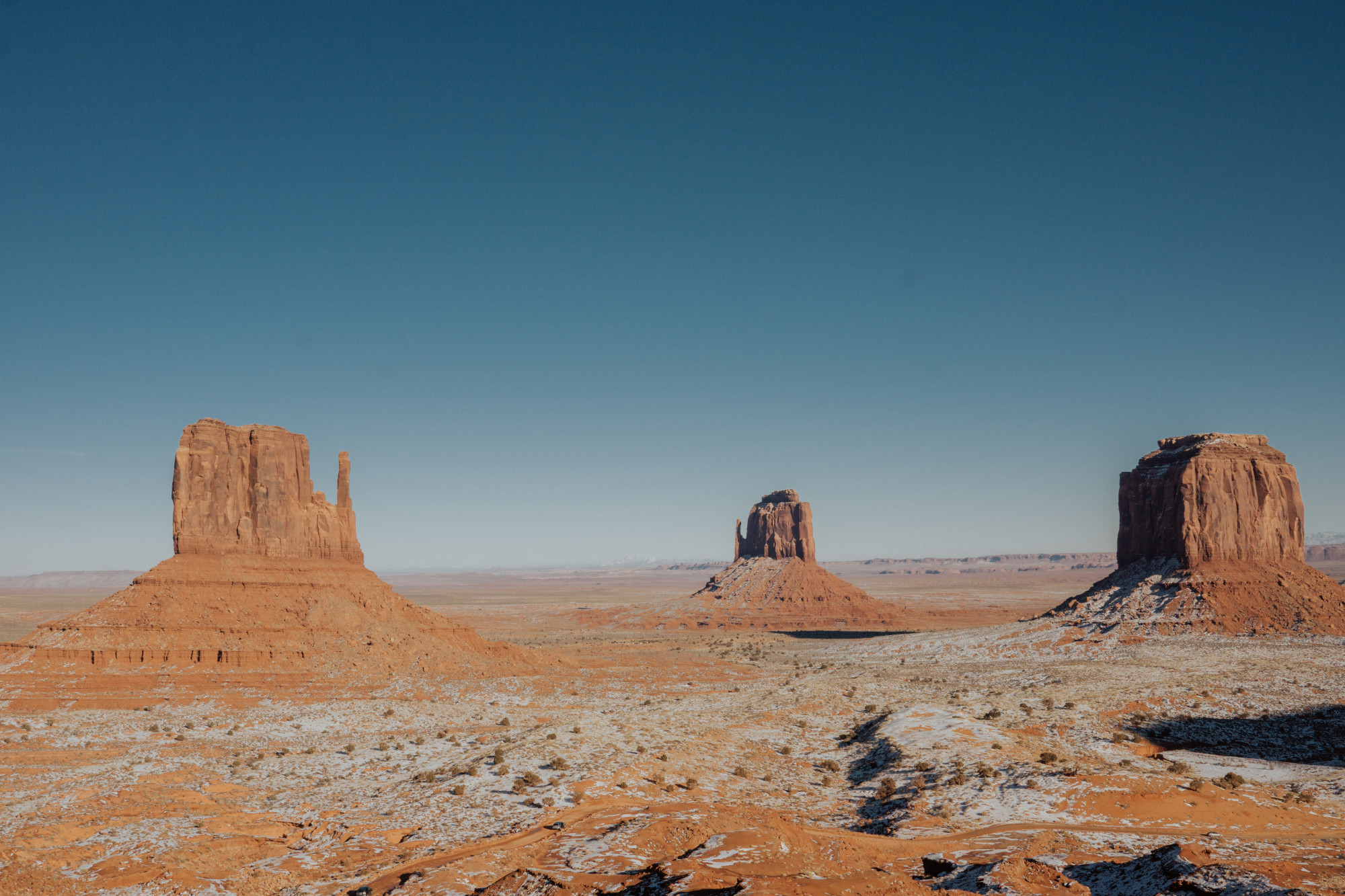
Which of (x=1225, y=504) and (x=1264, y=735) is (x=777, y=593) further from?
(x=1264, y=735)

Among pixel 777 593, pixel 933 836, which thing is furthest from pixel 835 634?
pixel 933 836

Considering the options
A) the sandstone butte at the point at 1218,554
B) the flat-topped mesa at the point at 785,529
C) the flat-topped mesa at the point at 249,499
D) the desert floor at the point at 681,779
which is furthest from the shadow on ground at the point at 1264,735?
the flat-topped mesa at the point at 785,529

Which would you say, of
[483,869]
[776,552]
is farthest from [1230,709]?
[776,552]

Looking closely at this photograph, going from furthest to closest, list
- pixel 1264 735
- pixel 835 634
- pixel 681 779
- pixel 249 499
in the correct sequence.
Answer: pixel 835 634 → pixel 249 499 → pixel 1264 735 → pixel 681 779

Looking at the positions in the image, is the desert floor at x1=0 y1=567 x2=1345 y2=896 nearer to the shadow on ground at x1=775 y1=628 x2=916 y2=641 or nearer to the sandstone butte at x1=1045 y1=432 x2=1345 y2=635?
the sandstone butte at x1=1045 y1=432 x2=1345 y2=635

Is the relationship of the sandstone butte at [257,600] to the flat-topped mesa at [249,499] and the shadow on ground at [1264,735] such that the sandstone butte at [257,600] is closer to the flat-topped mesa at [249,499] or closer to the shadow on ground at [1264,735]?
the flat-topped mesa at [249,499]

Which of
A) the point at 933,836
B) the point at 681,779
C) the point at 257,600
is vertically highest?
the point at 257,600

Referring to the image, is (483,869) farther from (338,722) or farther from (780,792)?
(338,722)
